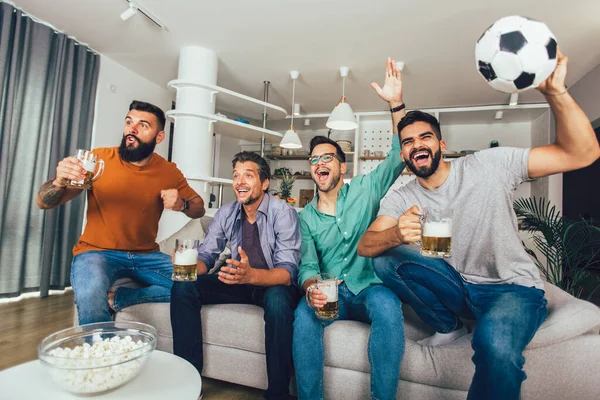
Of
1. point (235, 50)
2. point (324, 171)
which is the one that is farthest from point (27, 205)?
point (324, 171)

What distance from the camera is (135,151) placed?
196 centimetres

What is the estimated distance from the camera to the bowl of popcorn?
78 cm

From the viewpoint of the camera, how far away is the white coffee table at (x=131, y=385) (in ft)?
2.60

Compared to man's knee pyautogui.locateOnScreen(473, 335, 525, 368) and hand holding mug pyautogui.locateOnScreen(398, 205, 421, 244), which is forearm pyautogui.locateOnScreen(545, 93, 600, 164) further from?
man's knee pyautogui.locateOnScreen(473, 335, 525, 368)

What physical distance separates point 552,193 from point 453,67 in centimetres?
211

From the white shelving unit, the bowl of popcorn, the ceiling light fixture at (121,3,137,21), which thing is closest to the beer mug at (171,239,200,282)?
the bowl of popcorn

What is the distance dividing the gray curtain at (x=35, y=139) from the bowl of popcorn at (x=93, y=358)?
2711 millimetres

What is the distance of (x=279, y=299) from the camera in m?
1.47

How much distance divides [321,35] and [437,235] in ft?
8.61

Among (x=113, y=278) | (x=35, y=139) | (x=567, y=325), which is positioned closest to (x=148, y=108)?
(x=113, y=278)

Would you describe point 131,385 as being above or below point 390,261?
below

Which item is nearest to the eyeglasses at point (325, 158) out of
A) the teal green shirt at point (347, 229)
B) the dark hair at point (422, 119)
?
the teal green shirt at point (347, 229)

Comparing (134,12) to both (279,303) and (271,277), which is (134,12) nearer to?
(271,277)

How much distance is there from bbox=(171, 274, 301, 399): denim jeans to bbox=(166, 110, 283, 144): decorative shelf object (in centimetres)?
230
